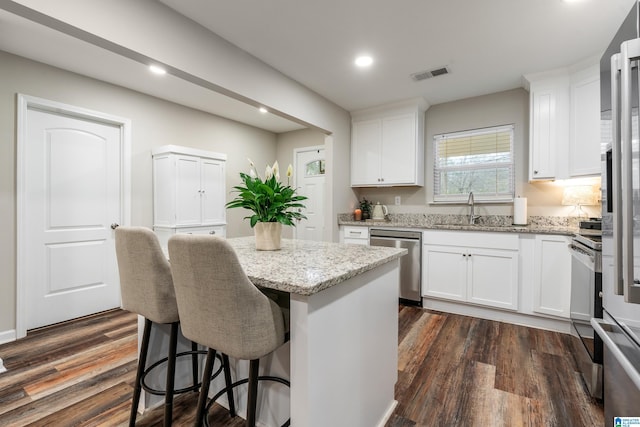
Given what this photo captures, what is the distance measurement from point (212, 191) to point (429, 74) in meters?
2.91

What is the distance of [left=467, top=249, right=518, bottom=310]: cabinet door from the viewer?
2941mm

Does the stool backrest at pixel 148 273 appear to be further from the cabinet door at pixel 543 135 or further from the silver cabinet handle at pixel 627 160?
the cabinet door at pixel 543 135

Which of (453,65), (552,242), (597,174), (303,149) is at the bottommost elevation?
(552,242)

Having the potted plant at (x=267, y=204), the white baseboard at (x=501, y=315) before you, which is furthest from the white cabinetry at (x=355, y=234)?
the potted plant at (x=267, y=204)

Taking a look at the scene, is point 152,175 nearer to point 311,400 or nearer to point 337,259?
point 337,259

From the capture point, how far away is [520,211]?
3.15 metres

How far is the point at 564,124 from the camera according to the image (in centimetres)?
284

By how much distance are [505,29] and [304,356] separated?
2611 millimetres

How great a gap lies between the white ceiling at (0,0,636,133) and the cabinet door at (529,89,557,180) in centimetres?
28

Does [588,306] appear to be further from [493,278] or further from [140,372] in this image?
[140,372]

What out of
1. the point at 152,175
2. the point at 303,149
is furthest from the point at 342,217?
the point at 152,175

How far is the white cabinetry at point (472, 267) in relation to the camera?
2957 millimetres

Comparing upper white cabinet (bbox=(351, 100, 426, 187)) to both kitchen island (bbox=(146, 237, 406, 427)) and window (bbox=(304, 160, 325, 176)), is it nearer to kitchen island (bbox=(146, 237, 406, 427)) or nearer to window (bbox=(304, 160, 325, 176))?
window (bbox=(304, 160, 325, 176))

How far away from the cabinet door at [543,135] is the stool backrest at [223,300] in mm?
3067
